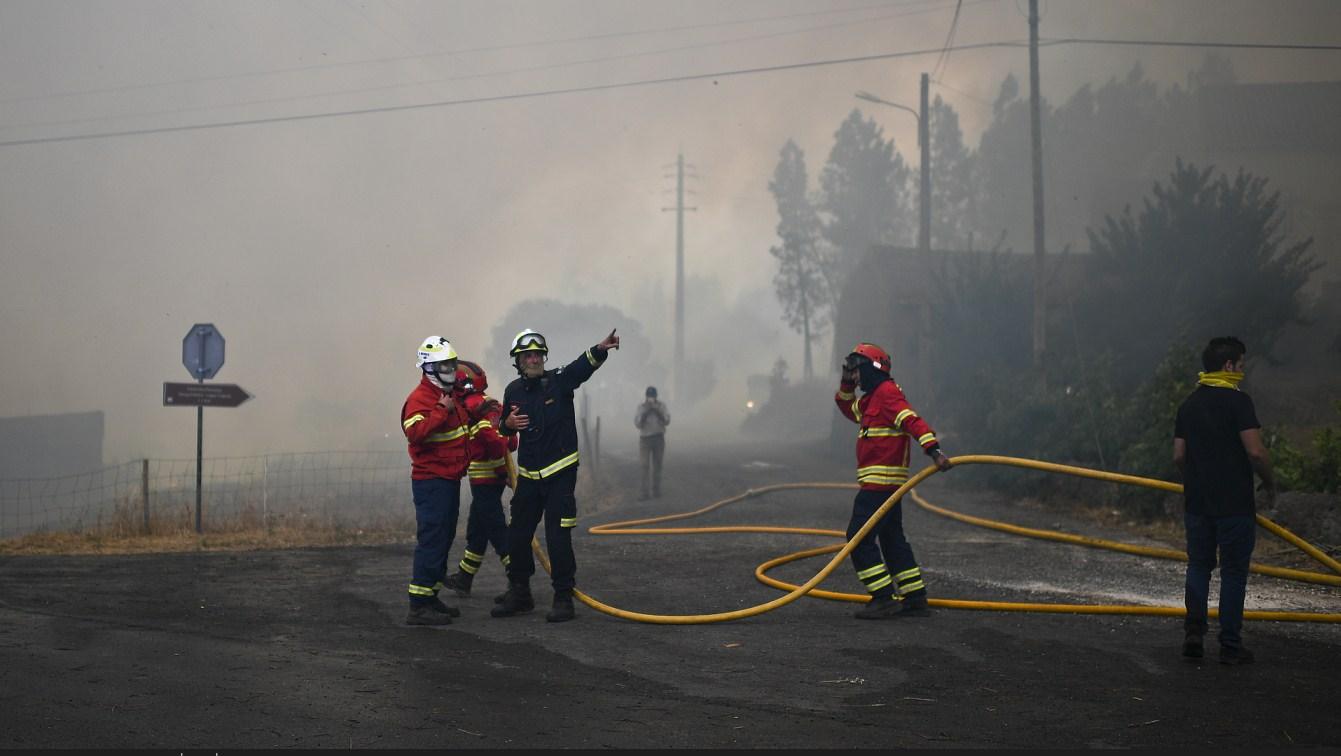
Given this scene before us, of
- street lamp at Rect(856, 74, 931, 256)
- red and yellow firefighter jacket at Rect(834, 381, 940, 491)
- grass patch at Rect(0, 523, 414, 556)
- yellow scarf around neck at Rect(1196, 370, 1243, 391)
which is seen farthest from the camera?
street lamp at Rect(856, 74, 931, 256)

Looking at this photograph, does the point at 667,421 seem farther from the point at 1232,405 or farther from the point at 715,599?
the point at 1232,405

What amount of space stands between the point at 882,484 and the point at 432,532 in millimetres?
3142

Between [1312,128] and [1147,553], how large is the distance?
97.8ft

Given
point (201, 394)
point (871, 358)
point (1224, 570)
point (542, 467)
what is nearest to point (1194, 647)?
point (1224, 570)

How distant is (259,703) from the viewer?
557 cm

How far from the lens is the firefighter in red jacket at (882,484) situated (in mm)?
8203

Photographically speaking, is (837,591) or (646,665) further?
(837,591)

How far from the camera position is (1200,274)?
24516mm

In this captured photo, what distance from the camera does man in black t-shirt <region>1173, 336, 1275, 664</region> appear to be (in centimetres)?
653

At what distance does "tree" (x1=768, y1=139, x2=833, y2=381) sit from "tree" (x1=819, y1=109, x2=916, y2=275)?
4.18ft

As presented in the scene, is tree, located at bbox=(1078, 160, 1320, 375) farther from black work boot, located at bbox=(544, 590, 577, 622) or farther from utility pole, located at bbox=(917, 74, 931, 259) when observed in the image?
black work boot, located at bbox=(544, 590, 577, 622)

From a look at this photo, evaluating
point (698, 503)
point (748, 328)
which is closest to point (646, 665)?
point (698, 503)

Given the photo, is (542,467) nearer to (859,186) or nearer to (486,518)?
(486,518)

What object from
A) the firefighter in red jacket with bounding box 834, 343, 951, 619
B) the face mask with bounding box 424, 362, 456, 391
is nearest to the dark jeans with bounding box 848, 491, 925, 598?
the firefighter in red jacket with bounding box 834, 343, 951, 619
